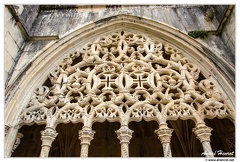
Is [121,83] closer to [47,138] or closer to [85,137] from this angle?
[85,137]

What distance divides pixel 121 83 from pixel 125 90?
19 centimetres

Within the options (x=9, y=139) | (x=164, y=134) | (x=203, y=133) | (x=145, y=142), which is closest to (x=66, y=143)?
(x=145, y=142)

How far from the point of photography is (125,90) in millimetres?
4152

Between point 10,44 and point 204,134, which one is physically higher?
point 10,44

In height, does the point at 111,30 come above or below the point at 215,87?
above

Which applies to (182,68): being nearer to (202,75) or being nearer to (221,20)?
(202,75)

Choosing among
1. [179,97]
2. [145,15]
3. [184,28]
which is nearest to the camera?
[179,97]

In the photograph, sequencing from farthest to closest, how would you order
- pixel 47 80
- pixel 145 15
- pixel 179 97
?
pixel 145 15 → pixel 47 80 → pixel 179 97

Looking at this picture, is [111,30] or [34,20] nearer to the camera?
[111,30]

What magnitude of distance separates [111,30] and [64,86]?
188 centimetres

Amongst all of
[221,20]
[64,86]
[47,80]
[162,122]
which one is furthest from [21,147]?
[221,20]

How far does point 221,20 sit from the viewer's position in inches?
190

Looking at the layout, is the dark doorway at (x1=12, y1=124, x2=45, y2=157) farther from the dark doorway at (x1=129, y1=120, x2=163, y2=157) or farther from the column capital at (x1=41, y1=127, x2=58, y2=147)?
the column capital at (x1=41, y1=127, x2=58, y2=147)

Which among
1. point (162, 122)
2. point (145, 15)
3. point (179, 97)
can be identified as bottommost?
point (162, 122)
